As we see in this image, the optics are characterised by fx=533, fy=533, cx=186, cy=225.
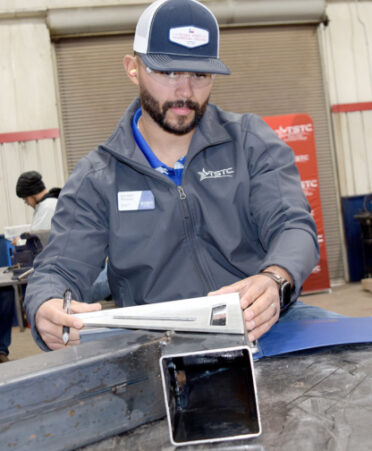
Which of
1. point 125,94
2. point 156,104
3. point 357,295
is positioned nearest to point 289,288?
point 156,104

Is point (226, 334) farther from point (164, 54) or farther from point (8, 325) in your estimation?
point (8, 325)

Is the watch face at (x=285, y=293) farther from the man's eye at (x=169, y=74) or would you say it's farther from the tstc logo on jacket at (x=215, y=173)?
the man's eye at (x=169, y=74)

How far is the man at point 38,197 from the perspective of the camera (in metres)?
4.63

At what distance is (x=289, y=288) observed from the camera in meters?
1.13

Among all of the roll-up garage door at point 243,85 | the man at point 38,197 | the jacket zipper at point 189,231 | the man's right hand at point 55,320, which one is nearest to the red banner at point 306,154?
the roll-up garage door at point 243,85

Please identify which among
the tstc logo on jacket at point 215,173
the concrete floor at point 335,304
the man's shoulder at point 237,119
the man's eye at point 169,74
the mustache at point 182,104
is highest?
the man's eye at point 169,74

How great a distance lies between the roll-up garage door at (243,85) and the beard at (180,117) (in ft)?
14.8

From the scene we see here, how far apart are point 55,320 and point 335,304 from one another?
4396mm

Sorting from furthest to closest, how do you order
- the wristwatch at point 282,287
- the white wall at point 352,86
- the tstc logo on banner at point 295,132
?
1. the white wall at point 352,86
2. the tstc logo on banner at point 295,132
3. the wristwatch at point 282,287

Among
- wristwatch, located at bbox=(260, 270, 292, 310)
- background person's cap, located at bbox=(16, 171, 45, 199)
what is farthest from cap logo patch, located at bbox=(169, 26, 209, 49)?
background person's cap, located at bbox=(16, 171, 45, 199)

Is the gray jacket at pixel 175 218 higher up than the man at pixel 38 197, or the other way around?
the man at pixel 38 197

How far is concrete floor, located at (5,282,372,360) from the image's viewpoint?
4500 mm

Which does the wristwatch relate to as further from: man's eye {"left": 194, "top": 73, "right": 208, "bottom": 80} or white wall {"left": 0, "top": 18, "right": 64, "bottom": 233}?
white wall {"left": 0, "top": 18, "right": 64, "bottom": 233}

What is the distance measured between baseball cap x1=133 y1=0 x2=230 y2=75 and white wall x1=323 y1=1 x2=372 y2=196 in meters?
5.27
